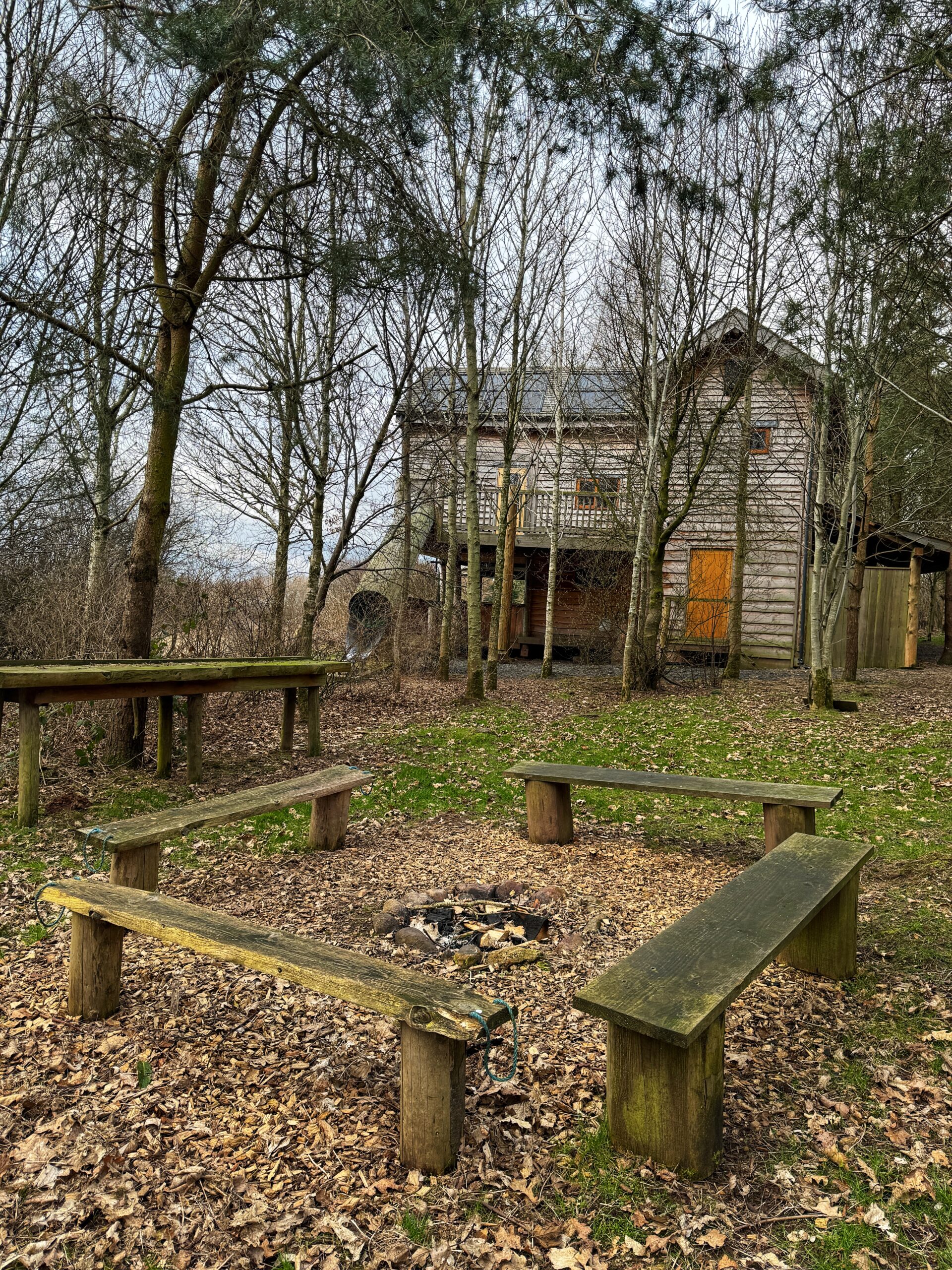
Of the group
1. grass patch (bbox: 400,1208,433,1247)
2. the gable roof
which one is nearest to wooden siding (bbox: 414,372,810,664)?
the gable roof

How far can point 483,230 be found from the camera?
1091 centimetres

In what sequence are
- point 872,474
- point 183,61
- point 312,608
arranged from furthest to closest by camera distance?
point 872,474 < point 312,608 < point 183,61

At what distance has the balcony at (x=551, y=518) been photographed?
1597 cm

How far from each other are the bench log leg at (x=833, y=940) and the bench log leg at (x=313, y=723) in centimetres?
499

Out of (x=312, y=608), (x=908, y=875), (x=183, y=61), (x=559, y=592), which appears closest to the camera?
(x=183, y=61)

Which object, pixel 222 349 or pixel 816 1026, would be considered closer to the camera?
pixel 816 1026

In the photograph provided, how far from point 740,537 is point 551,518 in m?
5.07

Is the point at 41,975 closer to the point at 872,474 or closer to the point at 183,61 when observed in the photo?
the point at 183,61

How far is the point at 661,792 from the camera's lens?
5363 mm

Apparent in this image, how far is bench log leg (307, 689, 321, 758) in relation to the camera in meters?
7.66

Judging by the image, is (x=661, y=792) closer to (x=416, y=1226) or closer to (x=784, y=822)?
(x=784, y=822)

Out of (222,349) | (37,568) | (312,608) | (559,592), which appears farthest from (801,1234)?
(559,592)

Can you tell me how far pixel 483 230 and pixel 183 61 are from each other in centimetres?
697

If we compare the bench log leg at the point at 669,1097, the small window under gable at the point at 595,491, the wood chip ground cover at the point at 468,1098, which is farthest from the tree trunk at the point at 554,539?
the bench log leg at the point at 669,1097
